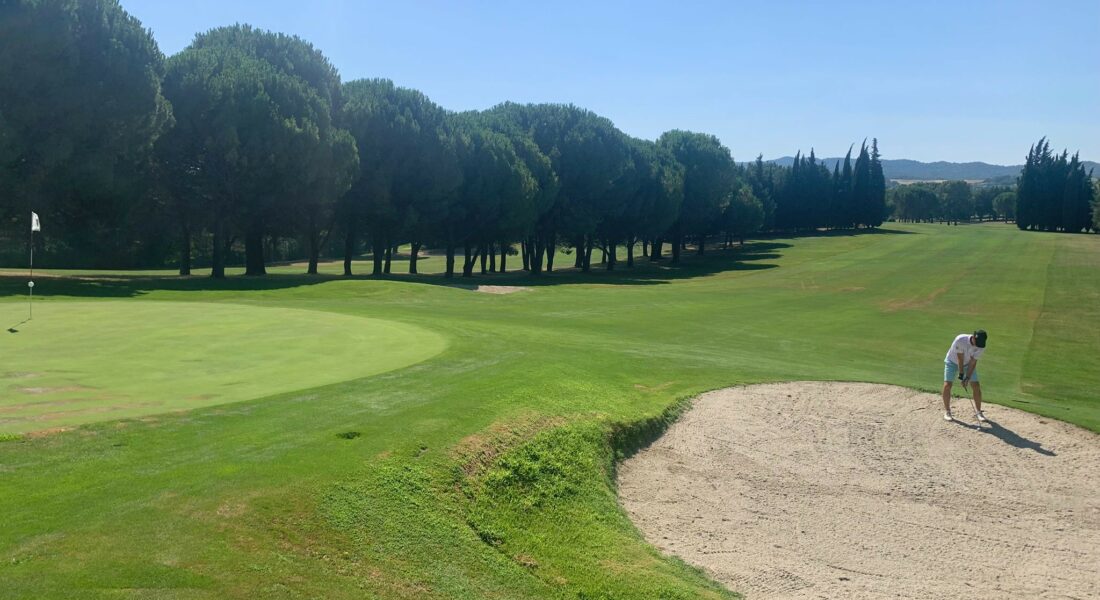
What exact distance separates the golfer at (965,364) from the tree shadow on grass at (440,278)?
3503cm

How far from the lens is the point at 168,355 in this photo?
15.9 meters

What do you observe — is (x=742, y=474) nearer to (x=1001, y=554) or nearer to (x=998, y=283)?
(x=1001, y=554)

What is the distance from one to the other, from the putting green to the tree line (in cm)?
2174

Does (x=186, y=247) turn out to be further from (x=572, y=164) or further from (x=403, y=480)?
(x=403, y=480)

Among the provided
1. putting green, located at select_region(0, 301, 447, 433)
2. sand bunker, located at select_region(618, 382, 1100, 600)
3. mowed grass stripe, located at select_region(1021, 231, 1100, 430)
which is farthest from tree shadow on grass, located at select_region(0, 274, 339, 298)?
mowed grass stripe, located at select_region(1021, 231, 1100, 430)

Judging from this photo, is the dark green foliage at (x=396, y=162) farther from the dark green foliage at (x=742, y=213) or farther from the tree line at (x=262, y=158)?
the dark green foliage at (x=742, y=213)

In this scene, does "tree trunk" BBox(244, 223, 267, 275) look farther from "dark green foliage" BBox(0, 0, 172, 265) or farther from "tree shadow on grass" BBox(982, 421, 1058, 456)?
"tree shadow on grass" BBox(982, 421, 1058, 456)

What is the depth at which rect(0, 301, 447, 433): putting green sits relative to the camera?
11.9 m

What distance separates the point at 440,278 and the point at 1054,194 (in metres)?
142

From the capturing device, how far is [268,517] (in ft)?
26.3

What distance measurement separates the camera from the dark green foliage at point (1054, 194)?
152m

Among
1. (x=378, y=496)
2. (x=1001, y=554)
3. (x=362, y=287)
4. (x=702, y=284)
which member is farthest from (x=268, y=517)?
(x=702, y=284)

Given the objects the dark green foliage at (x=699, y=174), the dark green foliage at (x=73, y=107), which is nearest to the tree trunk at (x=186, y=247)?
the dark green foliage at (x=73, y=107)

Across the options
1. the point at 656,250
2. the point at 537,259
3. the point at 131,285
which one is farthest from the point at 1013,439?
the point at 656,250
